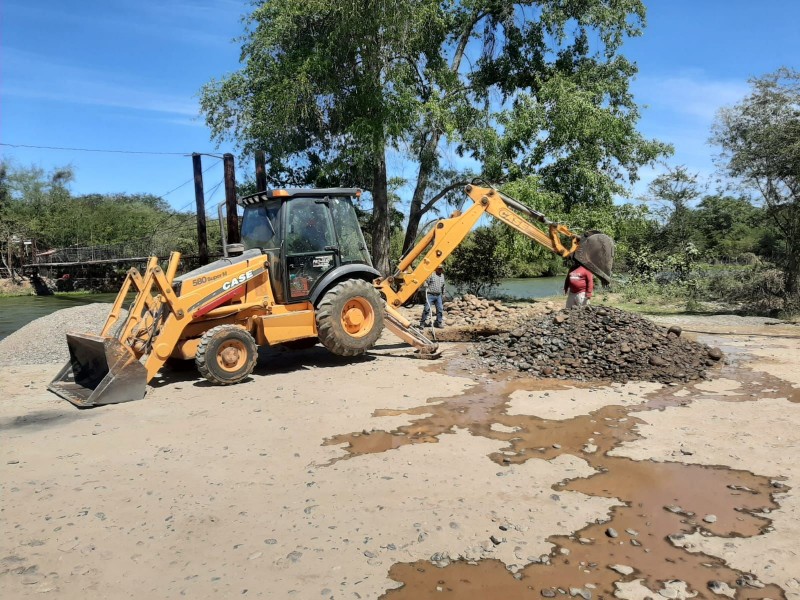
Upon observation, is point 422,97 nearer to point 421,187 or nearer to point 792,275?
point 421,187

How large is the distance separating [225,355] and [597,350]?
5.30 meters

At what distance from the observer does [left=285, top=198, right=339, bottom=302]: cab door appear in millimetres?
8531

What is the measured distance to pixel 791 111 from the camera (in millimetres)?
15656

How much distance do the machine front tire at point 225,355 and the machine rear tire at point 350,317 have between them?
3.68 ft

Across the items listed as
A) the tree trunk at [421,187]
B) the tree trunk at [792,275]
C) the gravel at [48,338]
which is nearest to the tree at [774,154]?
the tree trunk at [792,275]

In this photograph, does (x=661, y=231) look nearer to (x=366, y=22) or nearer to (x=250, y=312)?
(x=366, y=22)

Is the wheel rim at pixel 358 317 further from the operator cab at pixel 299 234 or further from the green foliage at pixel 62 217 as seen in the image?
the green foliage at pixel 62 217

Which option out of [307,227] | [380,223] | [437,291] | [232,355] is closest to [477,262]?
[380,223]

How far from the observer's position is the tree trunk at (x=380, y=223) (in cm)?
1779

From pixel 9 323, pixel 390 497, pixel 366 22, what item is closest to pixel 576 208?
pixel 366 22

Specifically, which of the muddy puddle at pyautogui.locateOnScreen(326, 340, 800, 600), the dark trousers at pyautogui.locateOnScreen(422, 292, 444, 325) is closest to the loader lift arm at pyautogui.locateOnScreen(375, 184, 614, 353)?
the dark trousers at pyautogui.locateOnScreen(422, 292, 444, 325)

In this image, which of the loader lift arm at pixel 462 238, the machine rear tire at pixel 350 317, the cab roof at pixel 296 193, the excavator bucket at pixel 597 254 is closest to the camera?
the cab roof at pixel 296 193

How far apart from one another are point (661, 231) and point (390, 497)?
22.3m

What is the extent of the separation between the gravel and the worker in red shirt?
928 cm
